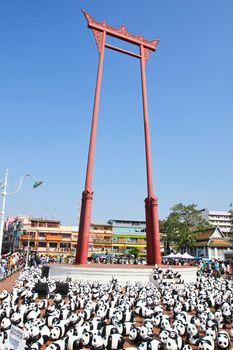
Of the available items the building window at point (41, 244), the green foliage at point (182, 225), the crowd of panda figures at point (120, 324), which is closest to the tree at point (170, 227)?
the green foliage at point (182, 225)

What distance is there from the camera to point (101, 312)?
966 centimetres

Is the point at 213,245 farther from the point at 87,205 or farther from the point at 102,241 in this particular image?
the point at 87,205

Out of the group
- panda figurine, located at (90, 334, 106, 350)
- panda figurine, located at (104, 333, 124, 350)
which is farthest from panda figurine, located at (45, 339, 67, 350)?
panda figurine, located at (104, 333, 124, 350)

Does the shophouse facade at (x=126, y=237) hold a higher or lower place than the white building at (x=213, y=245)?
higher

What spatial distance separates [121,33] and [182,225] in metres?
29.1

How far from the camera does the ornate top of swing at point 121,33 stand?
26109 millimetres

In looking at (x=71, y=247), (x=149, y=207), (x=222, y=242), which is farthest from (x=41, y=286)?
A: (x=71, y=247)

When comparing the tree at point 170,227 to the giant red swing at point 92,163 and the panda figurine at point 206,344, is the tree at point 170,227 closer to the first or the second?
the giant red swing at point 92,163

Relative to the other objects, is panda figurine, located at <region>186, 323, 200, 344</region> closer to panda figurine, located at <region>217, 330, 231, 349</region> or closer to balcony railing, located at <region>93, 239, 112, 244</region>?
panda figurine, located at <region>217, 330, 231, 349</region>

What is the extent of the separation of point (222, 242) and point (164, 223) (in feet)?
38.2

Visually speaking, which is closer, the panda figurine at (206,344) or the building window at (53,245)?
the panda figurine at (206,344)

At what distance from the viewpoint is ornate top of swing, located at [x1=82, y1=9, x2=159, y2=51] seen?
85.7 feet

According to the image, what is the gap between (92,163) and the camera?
22781 mm

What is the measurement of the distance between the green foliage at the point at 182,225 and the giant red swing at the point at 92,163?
23.7 m
